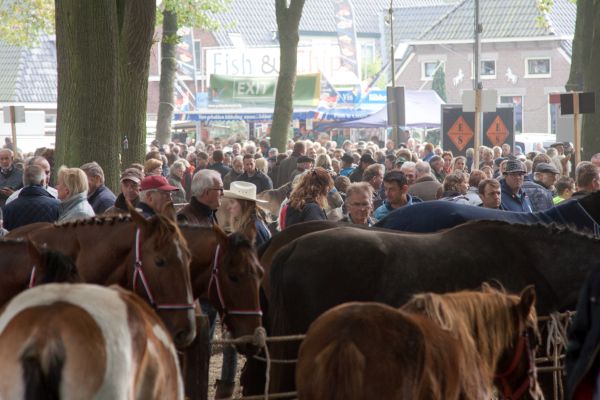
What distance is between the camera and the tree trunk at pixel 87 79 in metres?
11.9

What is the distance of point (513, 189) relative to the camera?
12180 millimetres

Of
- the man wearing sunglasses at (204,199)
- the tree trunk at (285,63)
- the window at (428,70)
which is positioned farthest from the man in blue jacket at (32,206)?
the window at (428,70)

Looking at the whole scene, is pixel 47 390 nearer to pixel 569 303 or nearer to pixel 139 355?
pixel 139 355

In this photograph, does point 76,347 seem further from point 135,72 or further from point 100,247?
point 135,72

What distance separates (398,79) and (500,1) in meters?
8.84

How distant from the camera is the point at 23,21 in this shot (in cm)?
3644

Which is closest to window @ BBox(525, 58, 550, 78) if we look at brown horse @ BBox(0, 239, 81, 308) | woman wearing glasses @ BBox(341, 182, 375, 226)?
woman wearing glasses @ BBox(341, 182, 375, 226)

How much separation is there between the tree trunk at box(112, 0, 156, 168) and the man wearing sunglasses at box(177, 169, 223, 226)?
831cm

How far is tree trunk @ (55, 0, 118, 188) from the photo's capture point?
11.9 m

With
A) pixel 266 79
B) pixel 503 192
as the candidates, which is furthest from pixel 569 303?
pixel 266 79

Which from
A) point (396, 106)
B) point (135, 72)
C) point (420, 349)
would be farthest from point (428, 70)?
point (420, 349)

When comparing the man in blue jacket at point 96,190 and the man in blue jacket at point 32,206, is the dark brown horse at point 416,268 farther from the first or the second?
the man in blue jacket at point 96,190

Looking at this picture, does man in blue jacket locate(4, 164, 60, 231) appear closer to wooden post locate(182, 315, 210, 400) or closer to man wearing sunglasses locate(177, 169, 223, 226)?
man wearing sunglasses locate(177, 169, 223, 226)

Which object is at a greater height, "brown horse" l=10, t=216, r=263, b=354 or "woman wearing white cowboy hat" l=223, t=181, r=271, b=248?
"woman wearing white cowboy hat" l=223, t=181, r=271, b=248
